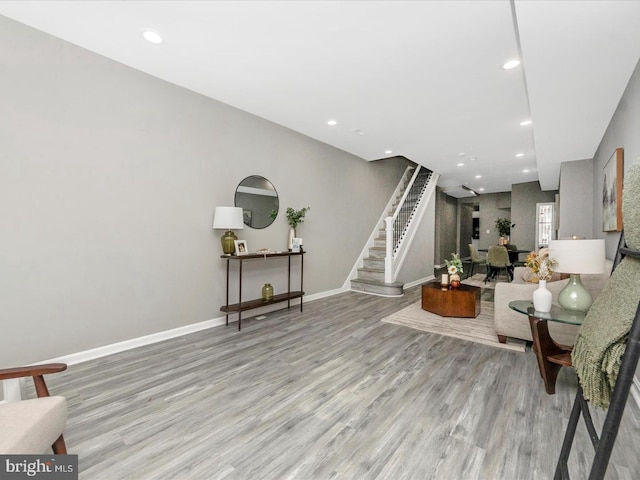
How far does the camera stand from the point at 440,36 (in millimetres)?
2506

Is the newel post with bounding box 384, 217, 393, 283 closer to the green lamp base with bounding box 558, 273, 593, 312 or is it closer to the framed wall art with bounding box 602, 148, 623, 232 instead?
the framed wall art with bounding box 602, 148, 623, 232

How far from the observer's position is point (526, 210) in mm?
9633

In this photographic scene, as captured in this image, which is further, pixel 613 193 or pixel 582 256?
pixel 613 193

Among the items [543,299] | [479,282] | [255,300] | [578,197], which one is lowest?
[479,282]

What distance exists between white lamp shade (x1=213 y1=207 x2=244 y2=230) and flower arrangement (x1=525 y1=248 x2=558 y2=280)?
3.09 meters

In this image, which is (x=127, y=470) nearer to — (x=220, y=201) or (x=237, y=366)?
(x=237, y=366)

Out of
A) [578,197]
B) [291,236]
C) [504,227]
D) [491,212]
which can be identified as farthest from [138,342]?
[491,212]

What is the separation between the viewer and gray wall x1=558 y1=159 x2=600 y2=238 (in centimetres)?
529

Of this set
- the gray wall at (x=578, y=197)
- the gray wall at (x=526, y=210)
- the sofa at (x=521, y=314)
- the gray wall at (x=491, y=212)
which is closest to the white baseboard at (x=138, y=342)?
the sofa at (x=521, y=314)

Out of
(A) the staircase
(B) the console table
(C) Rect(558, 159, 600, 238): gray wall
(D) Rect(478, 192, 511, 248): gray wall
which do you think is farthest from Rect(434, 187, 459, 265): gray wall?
(B) the console table

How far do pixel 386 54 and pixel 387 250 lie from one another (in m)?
4.04

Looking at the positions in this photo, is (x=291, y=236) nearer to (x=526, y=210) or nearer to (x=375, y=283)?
(x=375, y=283)

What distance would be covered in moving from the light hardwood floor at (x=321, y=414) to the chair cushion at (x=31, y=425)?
0.43 meters

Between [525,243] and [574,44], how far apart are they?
364 inches
